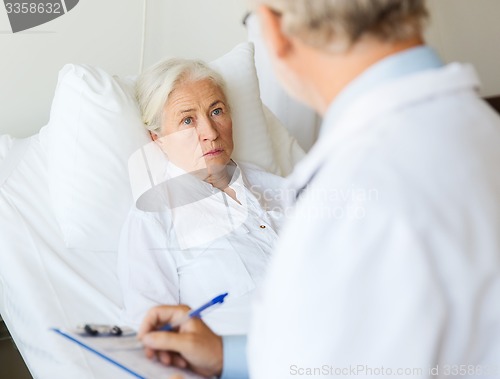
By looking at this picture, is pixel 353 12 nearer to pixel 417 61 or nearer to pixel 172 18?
pixel 417 61

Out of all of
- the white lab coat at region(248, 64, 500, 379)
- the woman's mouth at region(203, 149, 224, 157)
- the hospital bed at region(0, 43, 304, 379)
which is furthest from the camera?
the woman's mouth at region(203, 149, 224, 157)

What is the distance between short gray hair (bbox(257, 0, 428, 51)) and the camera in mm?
674

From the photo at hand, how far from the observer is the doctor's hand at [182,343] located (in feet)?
2.84

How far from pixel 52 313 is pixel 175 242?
0.31 m

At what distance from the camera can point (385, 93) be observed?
0.69 metres

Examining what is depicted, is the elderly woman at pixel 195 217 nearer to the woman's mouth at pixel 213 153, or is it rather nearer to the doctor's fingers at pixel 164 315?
the woman's mouth at pixel 213 153

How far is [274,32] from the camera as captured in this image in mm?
734

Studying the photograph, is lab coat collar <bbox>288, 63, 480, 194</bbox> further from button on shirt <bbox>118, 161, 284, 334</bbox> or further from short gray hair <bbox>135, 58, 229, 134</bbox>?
short gray hair <bbox>135, 58, 229, 134</bbox>

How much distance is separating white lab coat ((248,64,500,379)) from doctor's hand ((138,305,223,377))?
0.62 ft

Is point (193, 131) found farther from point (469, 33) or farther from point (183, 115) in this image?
point (469, 33)

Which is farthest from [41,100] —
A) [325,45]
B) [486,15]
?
[486,15]

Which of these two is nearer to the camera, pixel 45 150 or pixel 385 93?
pixel 385 93

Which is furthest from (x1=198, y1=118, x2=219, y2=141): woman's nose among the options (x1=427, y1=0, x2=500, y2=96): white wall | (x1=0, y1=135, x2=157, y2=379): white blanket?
(x1=427, y1=0, x2=500, y2=96): white wall

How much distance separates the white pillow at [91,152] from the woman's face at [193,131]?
7 cm
